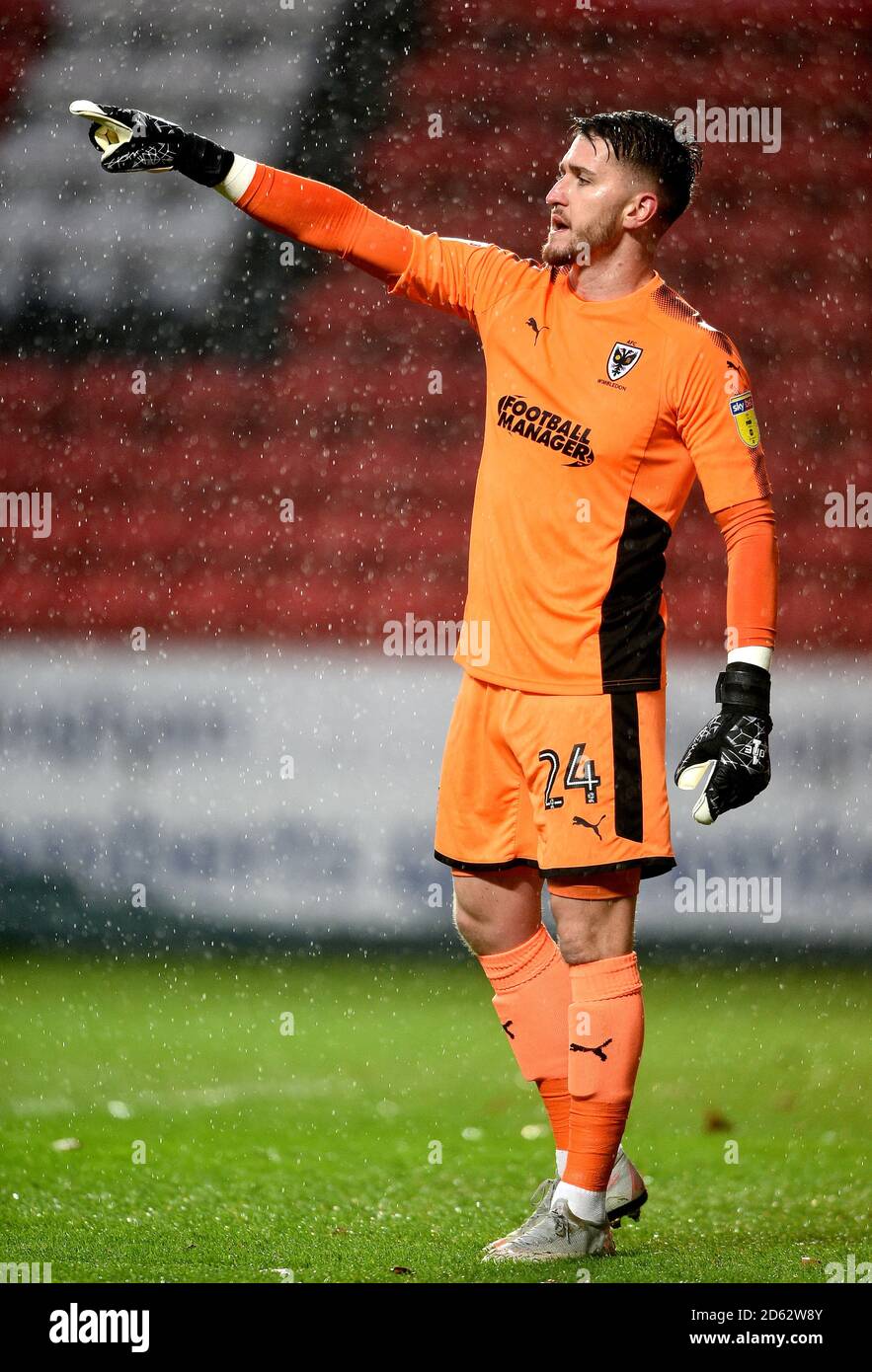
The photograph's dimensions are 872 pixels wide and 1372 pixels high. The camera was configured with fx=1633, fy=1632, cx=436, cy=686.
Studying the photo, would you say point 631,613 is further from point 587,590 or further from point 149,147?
point 149,147

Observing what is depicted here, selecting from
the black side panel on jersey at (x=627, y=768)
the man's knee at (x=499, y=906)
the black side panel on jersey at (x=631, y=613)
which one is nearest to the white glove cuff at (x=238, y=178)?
the black side panel on jersey at (x=631, y=613)

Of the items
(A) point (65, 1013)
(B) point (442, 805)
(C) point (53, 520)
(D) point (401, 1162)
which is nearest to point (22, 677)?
(C) point (53, 520)

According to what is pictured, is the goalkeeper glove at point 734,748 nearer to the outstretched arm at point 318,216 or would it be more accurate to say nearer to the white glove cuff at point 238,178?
the outstretched arm at point 318,216

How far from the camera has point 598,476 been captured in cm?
221

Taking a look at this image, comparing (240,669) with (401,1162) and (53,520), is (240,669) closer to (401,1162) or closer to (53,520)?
(53,520)

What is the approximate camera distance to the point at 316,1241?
236 centimetres

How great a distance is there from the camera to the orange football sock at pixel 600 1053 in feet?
7.22

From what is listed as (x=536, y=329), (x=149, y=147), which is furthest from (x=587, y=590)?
(x=149, y=147)

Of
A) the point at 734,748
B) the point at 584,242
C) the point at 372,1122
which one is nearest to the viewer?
the point at 734,748

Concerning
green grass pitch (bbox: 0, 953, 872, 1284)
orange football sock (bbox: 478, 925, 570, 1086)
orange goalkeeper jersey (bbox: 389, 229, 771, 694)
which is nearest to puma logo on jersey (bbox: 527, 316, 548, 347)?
orange goalkeeper jersey (bbox: 389, 229, 771, 694)

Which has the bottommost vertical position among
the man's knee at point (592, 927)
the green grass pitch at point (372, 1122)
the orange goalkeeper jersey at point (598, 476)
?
the green grass pitch at point (372, 1122)

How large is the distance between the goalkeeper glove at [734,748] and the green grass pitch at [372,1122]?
654mm

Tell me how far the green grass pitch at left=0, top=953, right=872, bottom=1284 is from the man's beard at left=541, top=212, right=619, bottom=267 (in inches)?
54.2

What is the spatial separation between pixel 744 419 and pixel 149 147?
887mm
